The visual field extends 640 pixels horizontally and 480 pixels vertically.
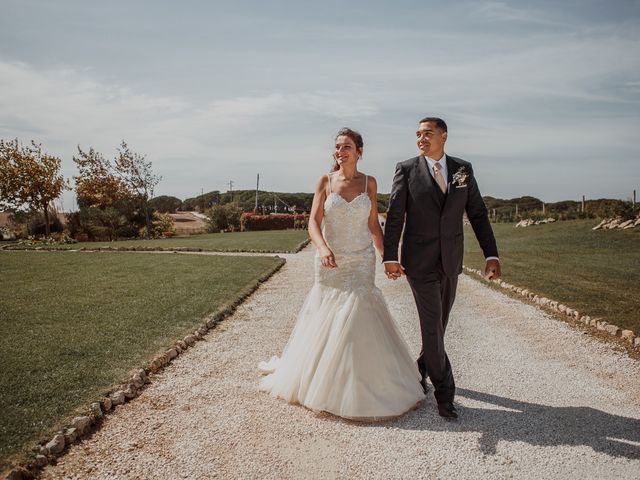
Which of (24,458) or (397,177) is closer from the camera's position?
(24,458)

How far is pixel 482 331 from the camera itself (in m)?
7.59

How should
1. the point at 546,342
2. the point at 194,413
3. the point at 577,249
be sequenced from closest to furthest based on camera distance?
the point at 194,413 → the point at 546,342 → the point at 577,249

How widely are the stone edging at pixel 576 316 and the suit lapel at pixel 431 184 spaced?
4.33m

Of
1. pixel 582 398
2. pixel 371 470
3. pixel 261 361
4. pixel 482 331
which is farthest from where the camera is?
pixel 482 331

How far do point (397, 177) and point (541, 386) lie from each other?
288 centimetres

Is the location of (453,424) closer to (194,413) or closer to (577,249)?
(194,413)

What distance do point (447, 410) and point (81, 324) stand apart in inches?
234

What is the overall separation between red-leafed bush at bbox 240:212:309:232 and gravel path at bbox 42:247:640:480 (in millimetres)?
39145

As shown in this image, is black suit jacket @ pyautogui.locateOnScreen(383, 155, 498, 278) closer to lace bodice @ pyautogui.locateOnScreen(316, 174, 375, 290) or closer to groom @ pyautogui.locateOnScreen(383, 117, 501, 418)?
groom @ pyautogui.locateOnScreen(383, 117, 501, 418)

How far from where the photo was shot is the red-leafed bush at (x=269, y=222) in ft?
148

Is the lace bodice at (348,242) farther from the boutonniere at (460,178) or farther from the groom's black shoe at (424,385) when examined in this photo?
the groom's black shoe at (424,385)

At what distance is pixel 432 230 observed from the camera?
14.4ft

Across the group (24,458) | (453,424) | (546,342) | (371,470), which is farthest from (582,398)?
(24,458)

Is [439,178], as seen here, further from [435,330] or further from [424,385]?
[424,385]
